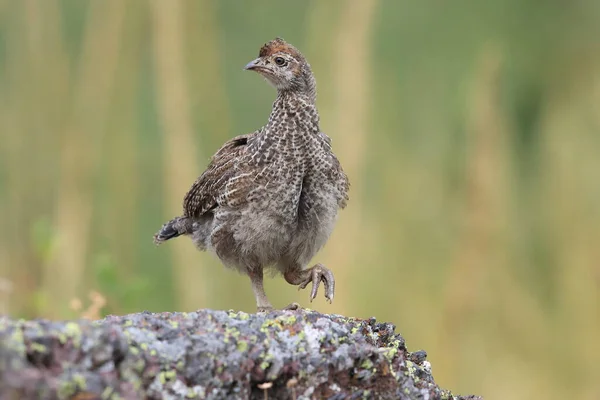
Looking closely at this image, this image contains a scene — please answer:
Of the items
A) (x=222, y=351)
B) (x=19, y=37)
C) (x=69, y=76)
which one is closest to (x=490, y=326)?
(x=69, y=76)

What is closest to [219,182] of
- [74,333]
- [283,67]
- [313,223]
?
[313,223]

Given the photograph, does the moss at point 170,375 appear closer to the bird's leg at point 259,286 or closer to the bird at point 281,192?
the bird at point 281,192

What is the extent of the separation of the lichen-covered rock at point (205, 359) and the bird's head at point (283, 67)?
2.09m

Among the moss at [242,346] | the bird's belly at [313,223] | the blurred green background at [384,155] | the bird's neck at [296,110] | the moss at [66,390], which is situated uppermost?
the blurred green background at [384,155]

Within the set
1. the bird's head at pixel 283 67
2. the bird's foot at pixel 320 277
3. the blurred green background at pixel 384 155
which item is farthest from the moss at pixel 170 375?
the blurred green background at pixel 384 155

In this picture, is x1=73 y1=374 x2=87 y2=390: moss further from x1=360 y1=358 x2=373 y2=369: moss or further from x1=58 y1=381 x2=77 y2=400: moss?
x1=360 y1=358 x2=373 y2=369: moss

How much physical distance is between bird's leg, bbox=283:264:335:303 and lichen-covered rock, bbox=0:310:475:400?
1426mm

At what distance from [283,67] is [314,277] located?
45.2 inches

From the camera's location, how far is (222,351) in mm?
2561

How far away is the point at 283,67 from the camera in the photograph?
15.9 feet

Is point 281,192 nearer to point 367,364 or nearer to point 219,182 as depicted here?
point 219,182

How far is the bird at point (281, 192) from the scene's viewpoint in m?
4.64

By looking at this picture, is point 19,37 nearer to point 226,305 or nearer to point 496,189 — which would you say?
point 226,305

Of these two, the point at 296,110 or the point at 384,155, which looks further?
the point at 384,155
